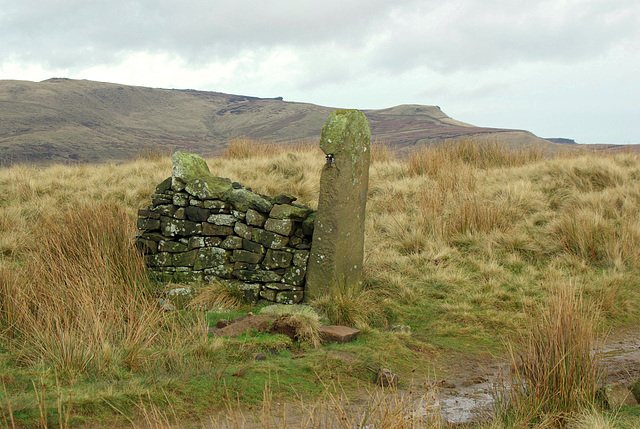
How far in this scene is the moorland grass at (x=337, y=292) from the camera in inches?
146

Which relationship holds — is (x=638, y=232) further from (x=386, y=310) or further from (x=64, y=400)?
(x=64, y=400)

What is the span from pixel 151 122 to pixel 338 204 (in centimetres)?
5764

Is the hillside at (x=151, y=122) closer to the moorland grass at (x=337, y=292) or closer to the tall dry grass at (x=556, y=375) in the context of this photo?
the moorland grass at (x=337, y=292)

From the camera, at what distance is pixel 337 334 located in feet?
17.0

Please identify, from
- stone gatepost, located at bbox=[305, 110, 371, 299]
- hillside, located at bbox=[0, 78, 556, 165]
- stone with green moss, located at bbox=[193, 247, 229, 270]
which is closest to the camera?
stone gatepost, located at bbox=[305, 110, 371, 299]

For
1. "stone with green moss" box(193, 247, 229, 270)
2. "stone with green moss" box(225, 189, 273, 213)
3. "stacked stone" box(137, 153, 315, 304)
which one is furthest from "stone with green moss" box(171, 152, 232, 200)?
"stone with green moss" box(193, 247, 229, 270)

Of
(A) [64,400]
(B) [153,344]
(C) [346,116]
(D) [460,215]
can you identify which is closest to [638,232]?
(D) [460,215]

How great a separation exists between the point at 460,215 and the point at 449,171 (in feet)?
9.74

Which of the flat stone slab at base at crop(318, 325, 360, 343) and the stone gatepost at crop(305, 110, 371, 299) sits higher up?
the stone gatepost at crop(305, 110, 371, 299)

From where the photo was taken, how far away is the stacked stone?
257 inches

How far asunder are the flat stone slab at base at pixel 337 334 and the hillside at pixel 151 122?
27.2 metres

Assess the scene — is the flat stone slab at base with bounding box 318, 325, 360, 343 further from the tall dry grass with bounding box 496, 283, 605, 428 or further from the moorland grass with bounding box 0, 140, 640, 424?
the tall dry grass with bounding box 496, 283, 605, 428

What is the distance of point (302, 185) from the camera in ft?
39.4

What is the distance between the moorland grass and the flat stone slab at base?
0.53 feet
